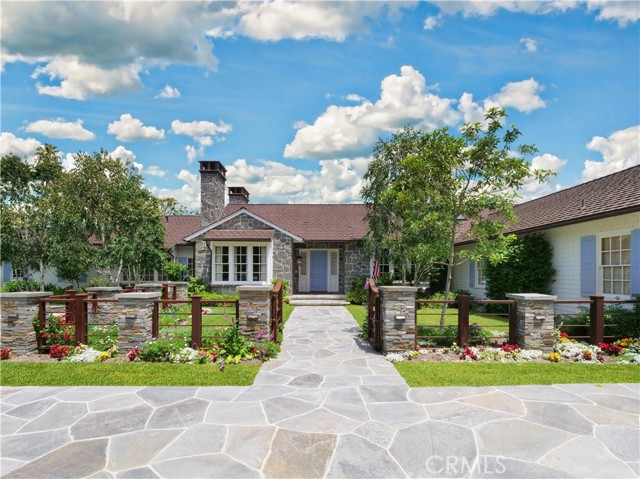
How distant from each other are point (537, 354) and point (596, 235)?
507 centimetres

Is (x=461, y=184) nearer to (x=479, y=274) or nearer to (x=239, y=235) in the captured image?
(x=479, y=274)

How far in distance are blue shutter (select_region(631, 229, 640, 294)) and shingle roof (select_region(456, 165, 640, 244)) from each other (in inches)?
27.4

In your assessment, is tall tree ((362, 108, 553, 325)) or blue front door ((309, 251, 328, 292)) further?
blue front door ((309, 251, 328, 292))

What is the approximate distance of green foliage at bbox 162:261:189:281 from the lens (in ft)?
64.7

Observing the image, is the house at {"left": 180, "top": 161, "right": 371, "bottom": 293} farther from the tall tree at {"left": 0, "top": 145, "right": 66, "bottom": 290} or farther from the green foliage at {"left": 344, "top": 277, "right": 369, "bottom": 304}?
the tall tree at {"left": 0, "top": 145, "right": 66, "bottom": 290}

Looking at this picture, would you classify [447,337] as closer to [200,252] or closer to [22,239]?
[200,252]

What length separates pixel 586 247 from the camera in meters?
10.9

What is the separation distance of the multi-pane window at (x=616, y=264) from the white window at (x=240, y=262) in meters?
13.4

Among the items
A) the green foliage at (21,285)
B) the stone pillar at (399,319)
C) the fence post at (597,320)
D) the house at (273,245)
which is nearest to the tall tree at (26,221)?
the green foliage at (21,285)

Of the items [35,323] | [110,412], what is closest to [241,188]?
[35,323]

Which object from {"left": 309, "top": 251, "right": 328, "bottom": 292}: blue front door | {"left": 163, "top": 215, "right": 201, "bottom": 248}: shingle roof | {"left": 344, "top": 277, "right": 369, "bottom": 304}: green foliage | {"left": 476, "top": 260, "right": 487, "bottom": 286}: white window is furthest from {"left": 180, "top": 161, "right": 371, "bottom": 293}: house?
{"left": 476, "top": 260, "right": 487, "bottom": 286}: white window

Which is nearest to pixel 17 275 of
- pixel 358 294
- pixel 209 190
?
pixel 209 190

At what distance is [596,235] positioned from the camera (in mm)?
10688

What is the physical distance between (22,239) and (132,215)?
720 centimetres
